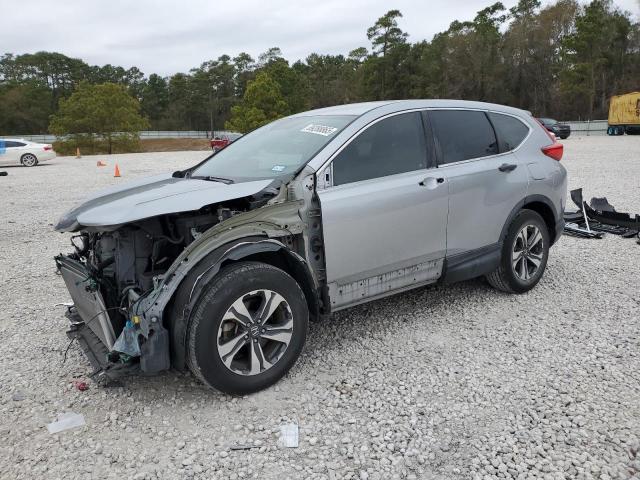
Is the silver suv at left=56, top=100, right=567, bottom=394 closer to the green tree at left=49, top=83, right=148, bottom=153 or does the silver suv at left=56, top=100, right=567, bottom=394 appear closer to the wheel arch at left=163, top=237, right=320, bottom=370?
the wheel arch at left=163, top=237, right=320, bottom=370

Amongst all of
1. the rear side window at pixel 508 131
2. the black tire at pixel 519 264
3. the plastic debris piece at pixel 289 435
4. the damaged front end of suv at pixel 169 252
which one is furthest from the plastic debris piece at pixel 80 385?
the rear side window at pixel 508 131

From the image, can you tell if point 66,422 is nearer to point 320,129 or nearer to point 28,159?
point 320,129

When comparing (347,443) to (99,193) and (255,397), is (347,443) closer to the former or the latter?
(255,397)

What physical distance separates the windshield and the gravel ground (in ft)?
4.59

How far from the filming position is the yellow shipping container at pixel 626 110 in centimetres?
3403

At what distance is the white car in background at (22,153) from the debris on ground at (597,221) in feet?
74.6

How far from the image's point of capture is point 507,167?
14.8ft

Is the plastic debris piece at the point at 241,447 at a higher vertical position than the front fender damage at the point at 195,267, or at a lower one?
lower

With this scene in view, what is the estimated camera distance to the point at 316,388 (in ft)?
10.9

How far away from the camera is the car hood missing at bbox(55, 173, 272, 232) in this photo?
3023 millimetres

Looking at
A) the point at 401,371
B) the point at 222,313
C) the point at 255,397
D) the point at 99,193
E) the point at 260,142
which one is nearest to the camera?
the point at 222,313

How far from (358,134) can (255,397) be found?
6.49 feet

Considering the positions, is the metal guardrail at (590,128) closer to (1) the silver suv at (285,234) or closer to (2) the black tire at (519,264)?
(2) the black tire at (519,264)

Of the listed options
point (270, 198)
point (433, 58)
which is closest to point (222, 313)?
point (270, 198)
